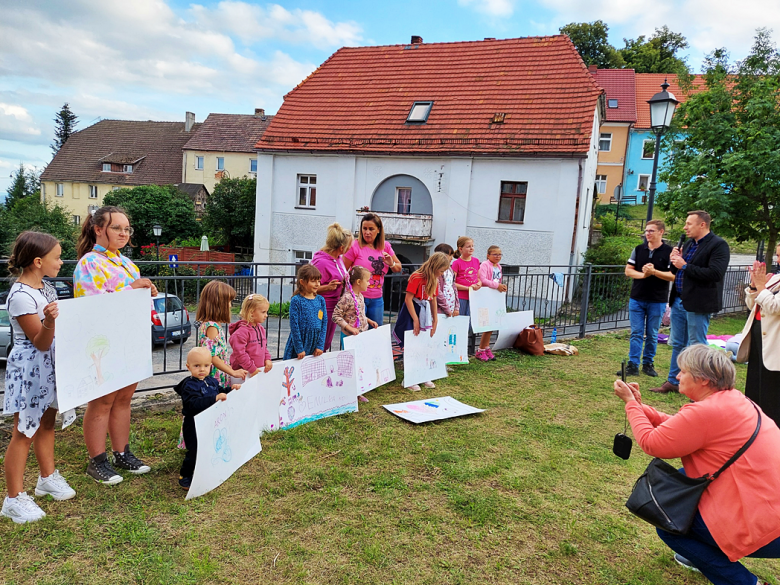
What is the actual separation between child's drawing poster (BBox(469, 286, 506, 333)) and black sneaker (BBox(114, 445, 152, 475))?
16.5 ft

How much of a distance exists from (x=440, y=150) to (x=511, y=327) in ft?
49.5

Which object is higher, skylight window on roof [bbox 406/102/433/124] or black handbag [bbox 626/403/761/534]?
skylight window on roof [bbox 406/102/433/124]

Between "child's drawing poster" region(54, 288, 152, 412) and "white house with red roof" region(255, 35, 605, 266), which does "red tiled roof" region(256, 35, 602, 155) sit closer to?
"white house with red roof" region(255, 35, 605, 266)

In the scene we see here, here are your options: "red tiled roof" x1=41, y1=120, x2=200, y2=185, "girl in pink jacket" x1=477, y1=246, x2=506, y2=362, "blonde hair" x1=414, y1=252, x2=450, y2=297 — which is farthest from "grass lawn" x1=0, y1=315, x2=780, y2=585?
"red tiled roof" x1=41, y1=120, x2=200, y2=185

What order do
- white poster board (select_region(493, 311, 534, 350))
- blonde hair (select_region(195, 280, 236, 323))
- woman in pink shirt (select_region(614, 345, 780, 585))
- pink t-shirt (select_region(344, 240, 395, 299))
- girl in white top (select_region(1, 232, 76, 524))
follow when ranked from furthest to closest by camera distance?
white poster board (select_region(493, 311, 534, 350)), pink t-shirt (select_region(344, 240, 395, 299)), blonde hair (select_region(195, 280, 236, 323)), girl in white top (select_region(1, 232, 76, 524)), woman in pink shirt (select_region(614, 345, 780, 585))

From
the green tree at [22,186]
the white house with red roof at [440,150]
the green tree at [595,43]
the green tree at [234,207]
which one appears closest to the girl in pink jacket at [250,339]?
the white house with red roof at [440,150]

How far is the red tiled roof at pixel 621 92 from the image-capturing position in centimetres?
4059

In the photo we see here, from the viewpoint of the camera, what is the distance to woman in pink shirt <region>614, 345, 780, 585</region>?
2.49 meters

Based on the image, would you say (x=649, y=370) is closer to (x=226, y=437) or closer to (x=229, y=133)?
(x=226, y=437)

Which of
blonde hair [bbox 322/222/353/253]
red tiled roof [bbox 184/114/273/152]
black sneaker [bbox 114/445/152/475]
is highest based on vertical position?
red tiled roof [bbox 184/114/273/152]

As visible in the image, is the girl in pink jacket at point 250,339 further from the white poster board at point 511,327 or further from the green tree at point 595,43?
the green tree at point 595,43

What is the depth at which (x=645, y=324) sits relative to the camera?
747 cm

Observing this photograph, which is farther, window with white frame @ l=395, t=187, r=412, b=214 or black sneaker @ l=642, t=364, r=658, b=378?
window with white frame @ l=395, t=187, r=412, b=214

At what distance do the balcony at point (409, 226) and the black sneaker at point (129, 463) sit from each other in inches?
774
